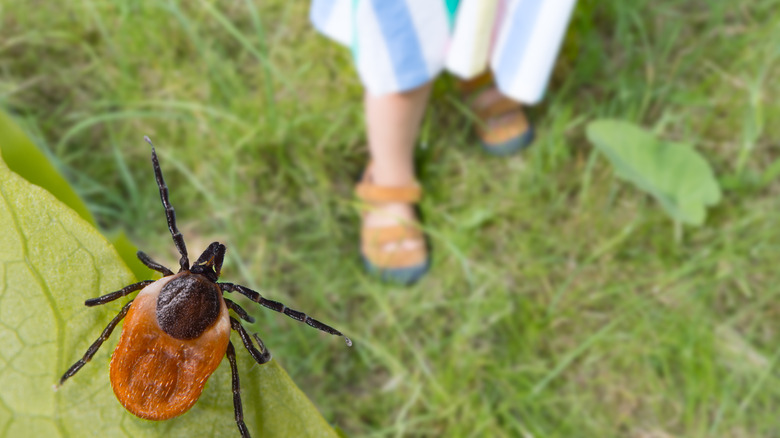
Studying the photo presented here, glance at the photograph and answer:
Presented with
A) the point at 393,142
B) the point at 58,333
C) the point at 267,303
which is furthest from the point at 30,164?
the point at 393,142

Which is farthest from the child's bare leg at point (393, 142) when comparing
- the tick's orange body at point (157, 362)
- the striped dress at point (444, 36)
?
the tick's orange body at point (157, 362)

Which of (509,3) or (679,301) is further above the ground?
(509,3)

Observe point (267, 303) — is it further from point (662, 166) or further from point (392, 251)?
point (662, 166)

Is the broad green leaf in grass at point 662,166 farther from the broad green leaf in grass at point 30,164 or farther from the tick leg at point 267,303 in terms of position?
the broad green leaf in grass at point 30,164

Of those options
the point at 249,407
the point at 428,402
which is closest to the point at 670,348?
the point at 428,402

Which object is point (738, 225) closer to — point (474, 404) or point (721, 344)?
point (721, 344)

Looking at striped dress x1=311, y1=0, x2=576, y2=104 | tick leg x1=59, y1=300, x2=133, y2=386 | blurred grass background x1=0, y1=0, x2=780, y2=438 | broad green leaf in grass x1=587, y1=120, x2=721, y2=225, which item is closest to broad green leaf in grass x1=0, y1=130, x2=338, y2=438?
tick leg x1=59, y1=300, x2=133, y2=386

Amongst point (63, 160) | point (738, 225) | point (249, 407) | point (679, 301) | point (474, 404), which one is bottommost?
point (474, 404)
